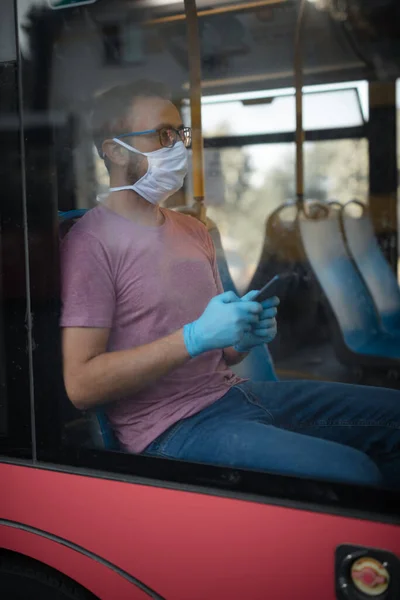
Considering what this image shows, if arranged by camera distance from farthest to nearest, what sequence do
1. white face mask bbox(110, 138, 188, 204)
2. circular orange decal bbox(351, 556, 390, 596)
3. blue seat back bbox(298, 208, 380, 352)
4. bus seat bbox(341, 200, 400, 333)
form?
bus seat bbox(341, 200, 400, 333) → blue seat back bbox(298, 208, 380, 352) → white face mask bbox(110, 138, 188, 204) → circular orange decal bbox(351, 556, 390, 596)

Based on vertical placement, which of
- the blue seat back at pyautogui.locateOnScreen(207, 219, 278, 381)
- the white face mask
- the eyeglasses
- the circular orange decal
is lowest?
the circular orange decal

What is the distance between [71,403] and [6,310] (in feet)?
0.91

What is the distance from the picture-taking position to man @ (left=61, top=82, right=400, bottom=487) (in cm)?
140

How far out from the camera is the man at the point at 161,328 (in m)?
1.40

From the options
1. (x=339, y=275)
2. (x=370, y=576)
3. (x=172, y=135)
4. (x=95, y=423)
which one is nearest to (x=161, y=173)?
(x=172, y=135)

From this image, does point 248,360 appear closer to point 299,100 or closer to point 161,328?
point 161,328

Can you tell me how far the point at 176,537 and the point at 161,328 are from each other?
0.46 metres

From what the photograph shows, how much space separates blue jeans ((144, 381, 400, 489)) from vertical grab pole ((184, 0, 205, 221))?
0.49 m

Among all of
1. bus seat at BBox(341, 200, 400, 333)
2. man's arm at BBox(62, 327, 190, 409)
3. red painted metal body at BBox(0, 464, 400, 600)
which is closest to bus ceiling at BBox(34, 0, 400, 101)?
man's arm at BBox(62, 327, 190, 409)

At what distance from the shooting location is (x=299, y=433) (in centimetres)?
139

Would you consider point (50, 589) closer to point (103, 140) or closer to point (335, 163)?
point (103, 140)

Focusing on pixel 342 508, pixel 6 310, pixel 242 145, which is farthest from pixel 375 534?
pixel 242 145

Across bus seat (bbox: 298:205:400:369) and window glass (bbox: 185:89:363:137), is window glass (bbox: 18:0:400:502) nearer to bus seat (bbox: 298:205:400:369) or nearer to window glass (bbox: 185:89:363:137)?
window glass (bbox: 185:89:363:137)

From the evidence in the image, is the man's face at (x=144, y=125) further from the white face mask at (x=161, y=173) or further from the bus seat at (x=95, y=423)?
the bus seat at (x=95, y=423)
